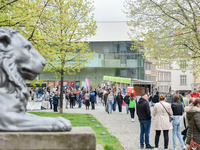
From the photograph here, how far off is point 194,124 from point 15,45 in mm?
5464

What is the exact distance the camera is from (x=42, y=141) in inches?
118

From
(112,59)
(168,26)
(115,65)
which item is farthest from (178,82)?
(168,26)

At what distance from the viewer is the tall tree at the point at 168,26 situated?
16.3 meters

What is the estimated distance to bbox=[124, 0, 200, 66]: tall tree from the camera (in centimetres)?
1627

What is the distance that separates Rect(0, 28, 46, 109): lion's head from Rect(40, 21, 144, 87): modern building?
40.8m

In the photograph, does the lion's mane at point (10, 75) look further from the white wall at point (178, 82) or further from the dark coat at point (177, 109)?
the white wall at point (178, 82)

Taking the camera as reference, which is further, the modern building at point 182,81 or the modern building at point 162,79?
the modern building at point 162,79

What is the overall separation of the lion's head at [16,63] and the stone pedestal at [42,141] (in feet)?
1.44

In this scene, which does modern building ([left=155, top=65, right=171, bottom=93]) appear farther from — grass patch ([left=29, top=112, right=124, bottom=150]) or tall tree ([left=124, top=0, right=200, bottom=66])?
grass patch ([left=29, top=112, right=124, bottom=150])

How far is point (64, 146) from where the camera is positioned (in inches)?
118

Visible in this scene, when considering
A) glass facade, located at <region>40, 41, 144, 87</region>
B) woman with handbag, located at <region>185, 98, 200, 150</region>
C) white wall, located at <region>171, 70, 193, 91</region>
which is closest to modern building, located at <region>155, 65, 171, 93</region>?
white wall, located at <region>171, 70, 193, 91</region>

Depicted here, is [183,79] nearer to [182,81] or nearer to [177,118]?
[182,81]

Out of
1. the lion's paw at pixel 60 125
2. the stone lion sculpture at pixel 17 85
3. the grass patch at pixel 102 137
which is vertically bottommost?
the grass patch at pixel 102 137

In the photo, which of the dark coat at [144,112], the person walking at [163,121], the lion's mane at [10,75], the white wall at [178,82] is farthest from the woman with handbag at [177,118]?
the white wall at [178,82]
